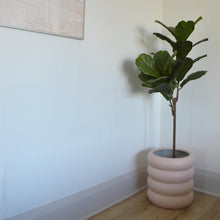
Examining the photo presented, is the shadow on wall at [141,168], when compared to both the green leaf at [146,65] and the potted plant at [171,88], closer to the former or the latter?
the potted plant at [171,88]

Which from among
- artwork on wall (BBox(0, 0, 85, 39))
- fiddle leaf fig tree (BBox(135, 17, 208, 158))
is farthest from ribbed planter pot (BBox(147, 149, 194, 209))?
artwork on wall (BBox(0, 0, 85, 39))

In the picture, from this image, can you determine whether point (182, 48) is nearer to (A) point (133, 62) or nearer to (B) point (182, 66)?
(B) point (182, 66)

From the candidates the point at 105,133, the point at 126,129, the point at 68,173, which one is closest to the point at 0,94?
the point at 68,173

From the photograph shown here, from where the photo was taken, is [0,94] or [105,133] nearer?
[0,94]

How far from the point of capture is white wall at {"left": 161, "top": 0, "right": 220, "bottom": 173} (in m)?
2.11

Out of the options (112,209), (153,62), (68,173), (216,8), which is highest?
(216,8)

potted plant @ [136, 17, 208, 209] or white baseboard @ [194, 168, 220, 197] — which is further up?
potted plant @ [136, 17, 208, 209]

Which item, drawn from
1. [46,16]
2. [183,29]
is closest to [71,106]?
[46,16]

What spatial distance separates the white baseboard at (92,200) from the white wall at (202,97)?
1.94 ft

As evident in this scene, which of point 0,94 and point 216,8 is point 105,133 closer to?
point 0,94

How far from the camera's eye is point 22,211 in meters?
1.46

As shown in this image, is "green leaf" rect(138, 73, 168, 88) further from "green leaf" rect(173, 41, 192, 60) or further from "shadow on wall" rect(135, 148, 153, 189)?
"shadow on wall" rect(135, 148, 153, 189)

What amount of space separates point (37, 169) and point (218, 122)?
1605 mm

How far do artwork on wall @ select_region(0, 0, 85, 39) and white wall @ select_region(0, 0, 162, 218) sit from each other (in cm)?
5
